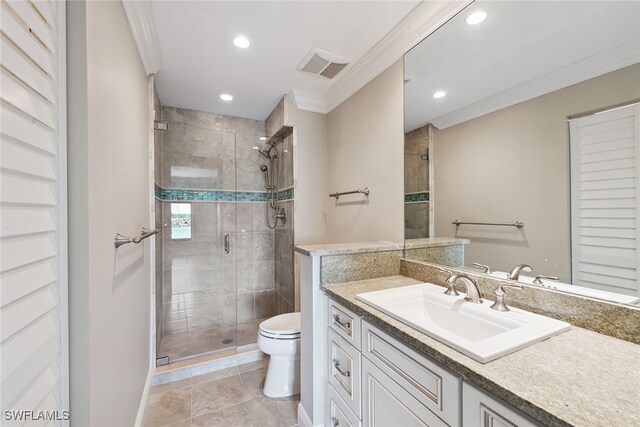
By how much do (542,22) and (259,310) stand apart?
127 inches

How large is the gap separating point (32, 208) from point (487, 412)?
1.24 meters

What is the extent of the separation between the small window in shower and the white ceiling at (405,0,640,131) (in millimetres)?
2333

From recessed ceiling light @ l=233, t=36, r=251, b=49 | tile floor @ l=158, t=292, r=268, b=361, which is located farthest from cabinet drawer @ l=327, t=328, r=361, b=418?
recessed ceiling light @ l=233, t=36, r=251, b=49

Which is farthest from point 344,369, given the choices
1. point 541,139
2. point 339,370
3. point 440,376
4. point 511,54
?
point 511,54

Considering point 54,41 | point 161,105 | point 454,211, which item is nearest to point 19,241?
point 54,41

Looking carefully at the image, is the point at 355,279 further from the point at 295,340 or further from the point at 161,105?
the point at 161,105

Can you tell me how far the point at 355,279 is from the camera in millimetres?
1552

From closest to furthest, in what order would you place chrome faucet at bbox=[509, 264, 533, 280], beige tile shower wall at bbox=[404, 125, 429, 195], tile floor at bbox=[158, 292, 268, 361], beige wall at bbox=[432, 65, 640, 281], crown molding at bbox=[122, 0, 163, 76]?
beige wall at bbox=[432, 65, 640, 281]
chrome faucet at bbox=[509, 264, 533, 280]
crown molding at bbox=[122, 0, 163, 76]
beige tile shower wall at bbox=[404, 125, 429, 195]
tile floor at bbox=[158, 292, 268, 361]

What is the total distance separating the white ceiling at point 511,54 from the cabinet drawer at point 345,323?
3.86 feet

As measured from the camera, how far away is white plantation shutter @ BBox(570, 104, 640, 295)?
86 cm

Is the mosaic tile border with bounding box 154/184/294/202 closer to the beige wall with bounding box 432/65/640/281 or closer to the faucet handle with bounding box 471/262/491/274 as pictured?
the beige wall with bounding box 432/65/640/281

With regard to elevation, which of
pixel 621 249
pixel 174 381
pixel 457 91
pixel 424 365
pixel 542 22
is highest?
pixel 542 22

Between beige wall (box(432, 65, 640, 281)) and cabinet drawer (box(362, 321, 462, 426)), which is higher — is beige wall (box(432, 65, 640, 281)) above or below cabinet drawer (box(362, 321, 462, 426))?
above

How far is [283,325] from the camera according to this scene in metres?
2.07
